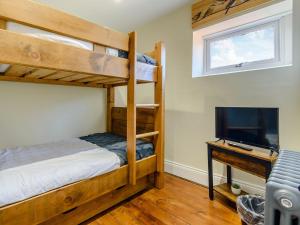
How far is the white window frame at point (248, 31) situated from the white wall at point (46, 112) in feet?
5.38

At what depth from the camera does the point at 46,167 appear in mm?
1314

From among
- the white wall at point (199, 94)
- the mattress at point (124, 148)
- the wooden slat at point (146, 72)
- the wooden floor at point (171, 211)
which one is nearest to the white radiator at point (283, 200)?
the wooden floor at point (171, 211)

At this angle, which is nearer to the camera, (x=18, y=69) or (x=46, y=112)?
(x=18, y=69)

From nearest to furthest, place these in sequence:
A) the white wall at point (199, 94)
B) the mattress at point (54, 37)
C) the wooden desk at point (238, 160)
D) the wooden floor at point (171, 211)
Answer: the mattress at point (54, 37)
the wooden desk at point (238, 160)
the wooden floor at point (171, 211)
the white wall at point (199, 94)

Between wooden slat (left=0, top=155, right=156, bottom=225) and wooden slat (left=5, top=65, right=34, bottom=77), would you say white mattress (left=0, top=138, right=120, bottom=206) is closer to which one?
wooden slat (left=0, top=155, right=156, bottom=225)

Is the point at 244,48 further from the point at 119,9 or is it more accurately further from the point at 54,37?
the point at 54,37

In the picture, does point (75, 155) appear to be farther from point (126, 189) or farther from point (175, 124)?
point (175, 124)

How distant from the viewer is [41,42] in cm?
111

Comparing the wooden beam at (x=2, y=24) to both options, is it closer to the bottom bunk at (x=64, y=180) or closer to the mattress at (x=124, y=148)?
the bottom bunk at (x=64, y=180)

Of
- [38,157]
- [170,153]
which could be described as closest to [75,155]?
[38,157]

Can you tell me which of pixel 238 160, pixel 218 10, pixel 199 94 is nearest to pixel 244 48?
pixel 218 10

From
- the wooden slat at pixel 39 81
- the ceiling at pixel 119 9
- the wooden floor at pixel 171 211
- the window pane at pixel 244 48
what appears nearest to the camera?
the wooden floor at pixel 171 211

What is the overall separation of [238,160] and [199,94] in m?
0.90

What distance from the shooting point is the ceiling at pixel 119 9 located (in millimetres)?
2189
